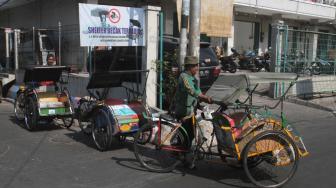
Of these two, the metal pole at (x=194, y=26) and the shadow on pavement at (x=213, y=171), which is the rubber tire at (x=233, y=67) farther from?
the shadow on pavement at (x=213, y=171)

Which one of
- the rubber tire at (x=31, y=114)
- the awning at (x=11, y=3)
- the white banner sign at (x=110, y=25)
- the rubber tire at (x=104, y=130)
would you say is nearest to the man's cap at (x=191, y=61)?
the rubber tire at (x=104, y=130)

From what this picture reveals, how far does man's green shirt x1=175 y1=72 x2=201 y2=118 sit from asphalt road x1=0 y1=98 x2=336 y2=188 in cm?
84

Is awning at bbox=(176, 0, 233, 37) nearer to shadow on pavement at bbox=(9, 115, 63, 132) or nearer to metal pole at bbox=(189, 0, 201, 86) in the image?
metal pole at bbox=(189, 0, 201, 86)

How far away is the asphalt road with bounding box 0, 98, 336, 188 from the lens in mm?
5387

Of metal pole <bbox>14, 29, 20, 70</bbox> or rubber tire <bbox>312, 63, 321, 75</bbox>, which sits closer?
rubber tire <bbox>312, 63, 321, 75</bbox>

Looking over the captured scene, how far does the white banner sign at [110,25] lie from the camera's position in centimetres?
846

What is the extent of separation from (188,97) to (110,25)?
11.5 feet

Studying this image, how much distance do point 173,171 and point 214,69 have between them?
619 centimetres

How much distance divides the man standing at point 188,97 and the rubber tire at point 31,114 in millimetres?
3507

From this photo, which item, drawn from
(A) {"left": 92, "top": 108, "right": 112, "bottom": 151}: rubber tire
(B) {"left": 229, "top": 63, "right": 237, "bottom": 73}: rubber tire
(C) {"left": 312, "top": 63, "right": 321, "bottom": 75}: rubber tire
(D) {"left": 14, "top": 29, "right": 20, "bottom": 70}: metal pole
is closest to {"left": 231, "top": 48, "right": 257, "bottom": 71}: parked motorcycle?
(B) {"left": 229, "top": 63, "right": 237, "bottom": 73}: rubber tire

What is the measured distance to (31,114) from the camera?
8.41 metres

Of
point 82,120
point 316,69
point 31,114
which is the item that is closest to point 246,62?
point 316,69

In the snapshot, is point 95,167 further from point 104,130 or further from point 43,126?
point 43,126

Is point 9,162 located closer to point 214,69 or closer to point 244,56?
point 214,69
